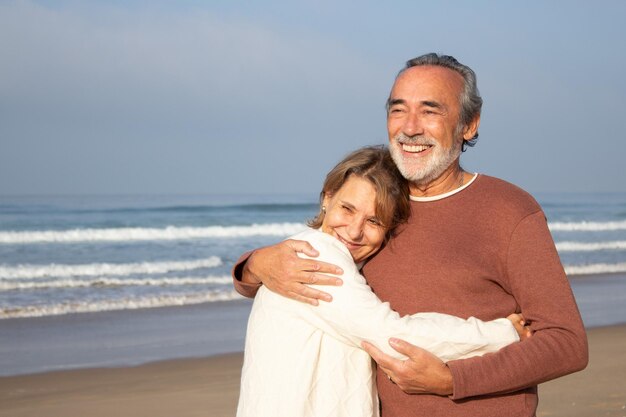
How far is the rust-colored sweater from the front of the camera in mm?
2664

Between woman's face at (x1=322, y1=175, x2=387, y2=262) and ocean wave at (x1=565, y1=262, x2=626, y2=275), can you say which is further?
ocean wave at (x1=565, y1=262, x2=626, y2=275)

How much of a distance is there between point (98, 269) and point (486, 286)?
1335 centimetres

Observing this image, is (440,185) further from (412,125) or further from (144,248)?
(144,248)

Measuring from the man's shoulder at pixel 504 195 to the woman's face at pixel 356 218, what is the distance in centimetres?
37

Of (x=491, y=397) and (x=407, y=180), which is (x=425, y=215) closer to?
(x=407, y=180)

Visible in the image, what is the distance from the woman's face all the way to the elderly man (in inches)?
4.3

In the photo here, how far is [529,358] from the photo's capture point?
104 inches

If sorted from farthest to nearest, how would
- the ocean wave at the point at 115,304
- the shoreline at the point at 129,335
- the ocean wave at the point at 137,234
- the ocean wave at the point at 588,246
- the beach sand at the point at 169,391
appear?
the ocean wave at the point at 137,234 → the ocean wave at the point at 588,246 → the ocean wave at the point at 115,304 → the shoreline at the point at 129,335 → the beach sand at the point at 169,391

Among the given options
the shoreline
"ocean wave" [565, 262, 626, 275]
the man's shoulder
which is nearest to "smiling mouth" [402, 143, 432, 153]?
the man's shoulder

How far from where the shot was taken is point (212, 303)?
11.1 m

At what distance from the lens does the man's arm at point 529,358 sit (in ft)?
8.69

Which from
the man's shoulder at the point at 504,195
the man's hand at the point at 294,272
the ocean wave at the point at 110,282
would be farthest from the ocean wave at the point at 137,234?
the man's shoulder at the point at 504,195

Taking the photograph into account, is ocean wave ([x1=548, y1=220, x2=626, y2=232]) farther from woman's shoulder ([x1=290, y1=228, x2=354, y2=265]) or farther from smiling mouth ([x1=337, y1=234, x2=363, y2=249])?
woman's shoulder ([x1=290, y1=228, x2=354, y2=265])

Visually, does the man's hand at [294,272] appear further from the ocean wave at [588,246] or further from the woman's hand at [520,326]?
the ocean wave at [588,246]
